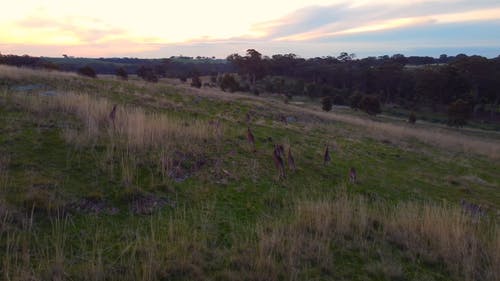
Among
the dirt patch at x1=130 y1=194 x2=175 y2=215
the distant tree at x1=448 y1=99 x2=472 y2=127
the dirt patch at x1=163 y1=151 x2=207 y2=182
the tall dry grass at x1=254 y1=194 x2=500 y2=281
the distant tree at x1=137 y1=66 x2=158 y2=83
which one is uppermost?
the distant tree at x1=137 y1=66 x2=158 y2=83

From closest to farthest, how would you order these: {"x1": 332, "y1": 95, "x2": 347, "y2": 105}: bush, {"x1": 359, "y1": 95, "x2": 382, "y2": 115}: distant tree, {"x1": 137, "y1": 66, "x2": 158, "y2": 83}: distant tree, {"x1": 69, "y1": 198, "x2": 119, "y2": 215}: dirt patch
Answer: {"x1": 69, "y1": 198, "x2": 119, "y2": 215}: dirt patch < {"x1": 137, "y1": 66, "x2": 158, "y2": 83}: distant tree < {"x1": 359, "y1": 95, "x2": 382, "y2": 115}: distant tree < {"x1": 332, "y1": 95, "x2": 347, "y2": 105}: bush

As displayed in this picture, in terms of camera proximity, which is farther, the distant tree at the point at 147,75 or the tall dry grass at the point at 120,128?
the distant tree at the point at 147,75

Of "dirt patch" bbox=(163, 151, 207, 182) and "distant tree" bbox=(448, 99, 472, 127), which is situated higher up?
"dirt patch" bbox=(163, 151, 207, 182)

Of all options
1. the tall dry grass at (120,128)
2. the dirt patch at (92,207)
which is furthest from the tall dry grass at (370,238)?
the tall dry grass at (120,128)

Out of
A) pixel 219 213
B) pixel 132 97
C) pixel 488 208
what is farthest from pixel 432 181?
pixel 132 97

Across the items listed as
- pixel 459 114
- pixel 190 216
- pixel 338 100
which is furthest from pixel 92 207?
pixel 338 100

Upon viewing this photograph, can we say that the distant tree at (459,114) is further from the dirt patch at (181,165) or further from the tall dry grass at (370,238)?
the dirt patch at (181,165)

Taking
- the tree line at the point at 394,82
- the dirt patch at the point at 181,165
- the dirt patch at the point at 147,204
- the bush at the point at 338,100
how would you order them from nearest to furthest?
1. the dirt patch at the point at 147,204
2. the dirt patch at the point at 181,165
3. the tree line at the point at 394,82
4. the bush at the point at 338,100

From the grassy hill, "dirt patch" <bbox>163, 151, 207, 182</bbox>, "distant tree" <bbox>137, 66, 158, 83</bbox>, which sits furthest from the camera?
"distant tree" <bbox>137, 66, 158, 83</bbox>

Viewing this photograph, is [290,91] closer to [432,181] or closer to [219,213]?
[432,181]

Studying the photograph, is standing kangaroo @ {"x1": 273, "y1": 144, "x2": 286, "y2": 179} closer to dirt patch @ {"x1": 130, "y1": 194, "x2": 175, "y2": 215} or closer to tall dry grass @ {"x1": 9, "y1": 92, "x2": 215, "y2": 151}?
tall dry grass @ {"x1": 9, "y1": 92, "x2": 215, "y2": 151}

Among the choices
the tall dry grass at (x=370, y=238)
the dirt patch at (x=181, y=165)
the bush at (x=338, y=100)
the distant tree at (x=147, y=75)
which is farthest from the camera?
the bush at (x=338, y=100)

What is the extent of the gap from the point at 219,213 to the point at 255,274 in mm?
1776

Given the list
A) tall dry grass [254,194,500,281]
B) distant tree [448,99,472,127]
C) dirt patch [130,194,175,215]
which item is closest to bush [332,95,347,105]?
distant tree [448,99,472,127]
